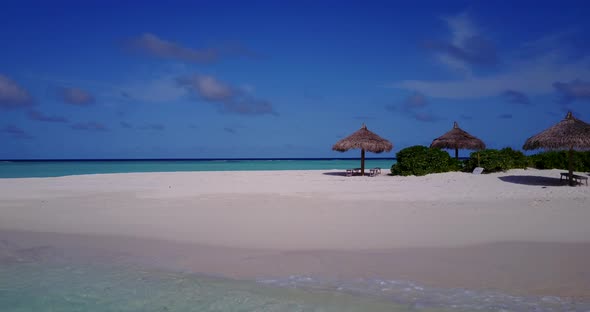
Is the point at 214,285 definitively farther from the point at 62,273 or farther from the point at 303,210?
the point at 303,210

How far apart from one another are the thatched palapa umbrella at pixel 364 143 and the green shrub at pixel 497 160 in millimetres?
4398

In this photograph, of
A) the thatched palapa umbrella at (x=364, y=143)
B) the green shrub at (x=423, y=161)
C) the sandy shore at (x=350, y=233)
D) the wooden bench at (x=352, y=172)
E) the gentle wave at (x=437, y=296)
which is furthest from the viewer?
the wooden bench at (x=352, y=172)

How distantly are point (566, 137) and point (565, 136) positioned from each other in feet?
0.22

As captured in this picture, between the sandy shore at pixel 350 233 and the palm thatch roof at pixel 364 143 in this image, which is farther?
the palm thatch roof at pixel 364 143

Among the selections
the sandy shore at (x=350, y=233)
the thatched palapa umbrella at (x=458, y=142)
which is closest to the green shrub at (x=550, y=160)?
the thatched palapa umbrella at (x=458, y=142)

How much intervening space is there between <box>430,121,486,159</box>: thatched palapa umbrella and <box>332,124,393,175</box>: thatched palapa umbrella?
3387mm

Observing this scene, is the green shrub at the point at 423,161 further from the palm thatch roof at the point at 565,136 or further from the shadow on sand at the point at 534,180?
the palm thatch roof at the point at 565,136

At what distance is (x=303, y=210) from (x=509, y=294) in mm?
5686

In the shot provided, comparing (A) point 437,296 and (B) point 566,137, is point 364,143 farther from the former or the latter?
(A) point 437,296

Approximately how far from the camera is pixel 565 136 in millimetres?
14891

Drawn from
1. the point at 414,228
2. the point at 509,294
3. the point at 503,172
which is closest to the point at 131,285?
the point at 509,294

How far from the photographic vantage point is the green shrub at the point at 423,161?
2002 cm

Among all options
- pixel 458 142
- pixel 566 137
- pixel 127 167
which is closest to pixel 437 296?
pixel 566 137

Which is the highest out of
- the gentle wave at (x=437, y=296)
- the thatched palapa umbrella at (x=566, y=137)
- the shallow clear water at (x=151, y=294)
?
the thatched palapa umbrella at (x=566, y=137)
